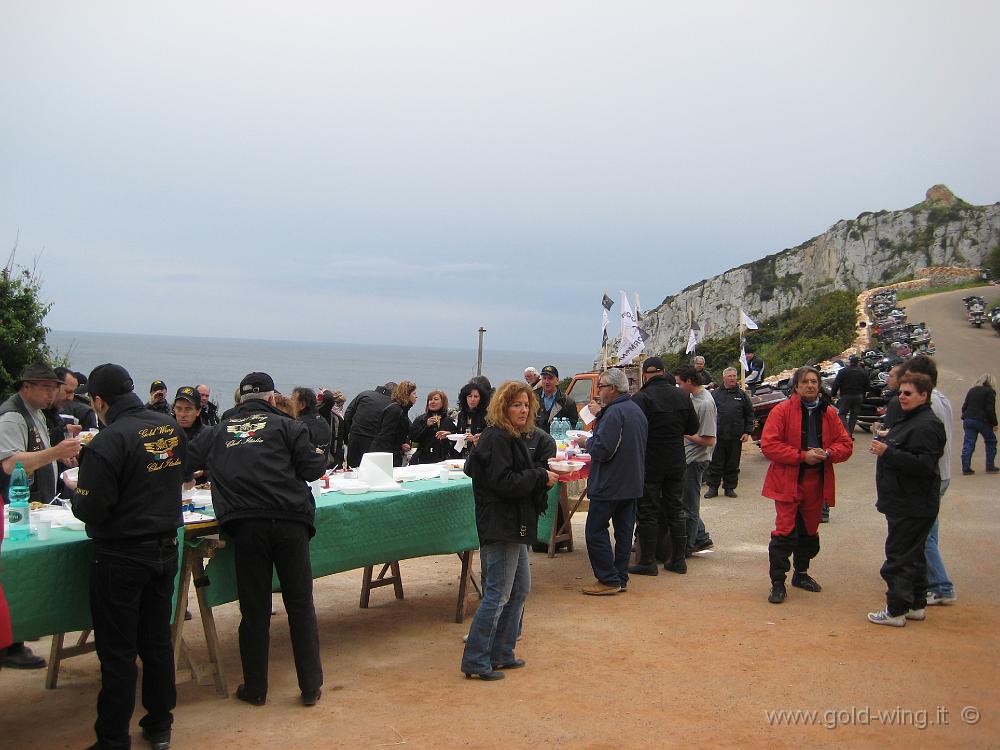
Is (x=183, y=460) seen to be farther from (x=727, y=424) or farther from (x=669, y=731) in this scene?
(x=727, y=424)

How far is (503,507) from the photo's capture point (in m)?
4.73

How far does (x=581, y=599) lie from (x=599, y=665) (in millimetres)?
1465

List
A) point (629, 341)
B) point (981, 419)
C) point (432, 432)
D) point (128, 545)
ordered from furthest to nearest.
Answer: point (629, 341) < point (981, 419) < point (432, 432) < point (128, 545)

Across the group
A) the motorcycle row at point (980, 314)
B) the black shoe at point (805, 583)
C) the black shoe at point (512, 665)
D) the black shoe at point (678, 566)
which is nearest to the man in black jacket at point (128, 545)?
the black shoe at point (512, 665)

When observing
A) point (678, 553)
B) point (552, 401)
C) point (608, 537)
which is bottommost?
point (678, 553)

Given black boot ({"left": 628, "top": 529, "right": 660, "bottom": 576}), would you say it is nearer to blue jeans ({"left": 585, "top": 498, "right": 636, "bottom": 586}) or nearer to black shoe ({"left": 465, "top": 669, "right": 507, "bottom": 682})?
blue jeans ({"left": 585, "top": 498, "right": 636, "bottom": 586})

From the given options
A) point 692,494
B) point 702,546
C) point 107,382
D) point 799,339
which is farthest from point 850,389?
point 799,339

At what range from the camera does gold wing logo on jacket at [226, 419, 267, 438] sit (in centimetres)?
441

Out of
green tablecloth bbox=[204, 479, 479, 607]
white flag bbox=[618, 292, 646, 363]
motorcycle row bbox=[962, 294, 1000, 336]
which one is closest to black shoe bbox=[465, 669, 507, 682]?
green tablecloth bbox=[204, 479, 479, 607]

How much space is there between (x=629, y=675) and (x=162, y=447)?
2.90 metres

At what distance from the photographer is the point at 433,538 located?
5.89m

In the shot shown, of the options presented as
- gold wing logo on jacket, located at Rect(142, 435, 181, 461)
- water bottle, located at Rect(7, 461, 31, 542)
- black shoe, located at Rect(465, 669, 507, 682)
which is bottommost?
black shoe, located at Rect(465, 669, 507, 682)

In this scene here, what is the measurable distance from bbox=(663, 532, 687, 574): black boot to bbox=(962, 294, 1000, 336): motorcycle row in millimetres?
26111

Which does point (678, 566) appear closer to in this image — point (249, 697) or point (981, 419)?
point (249, 697)
